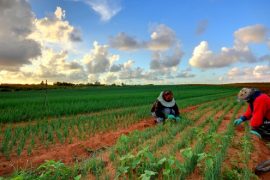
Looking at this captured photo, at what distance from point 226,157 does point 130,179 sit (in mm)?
2031

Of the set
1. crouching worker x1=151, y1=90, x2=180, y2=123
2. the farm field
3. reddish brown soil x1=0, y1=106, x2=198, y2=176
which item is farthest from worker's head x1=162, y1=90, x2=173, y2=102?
reddish brown soil x1=0, y1=106, x2=198, y2=176

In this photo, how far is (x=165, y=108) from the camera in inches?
389

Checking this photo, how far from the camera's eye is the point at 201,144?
5.68 m

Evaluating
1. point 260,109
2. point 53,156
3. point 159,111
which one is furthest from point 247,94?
point 53,156

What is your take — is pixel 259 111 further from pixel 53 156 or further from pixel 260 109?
pixel 53 156

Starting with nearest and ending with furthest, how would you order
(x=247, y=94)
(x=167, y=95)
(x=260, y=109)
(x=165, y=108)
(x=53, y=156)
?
(x=53, y=156)
(x=260, y=109)
(x=247, y=94)
(x=167, y=95)
(x=165, y=108)

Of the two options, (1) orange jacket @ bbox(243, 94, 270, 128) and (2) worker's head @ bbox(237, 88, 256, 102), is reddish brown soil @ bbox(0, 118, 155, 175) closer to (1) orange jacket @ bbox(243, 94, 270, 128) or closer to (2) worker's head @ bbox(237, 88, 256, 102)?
(2) worker's head @ bbox(237, 88, 256, 102)

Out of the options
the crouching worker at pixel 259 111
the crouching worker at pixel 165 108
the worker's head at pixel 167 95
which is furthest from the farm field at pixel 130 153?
the worker's head at pixel 167 95

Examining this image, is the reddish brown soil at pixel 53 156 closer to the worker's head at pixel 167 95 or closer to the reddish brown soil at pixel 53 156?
the reddish brown soil at pixel 53 156

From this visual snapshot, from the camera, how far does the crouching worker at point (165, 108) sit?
9634mm

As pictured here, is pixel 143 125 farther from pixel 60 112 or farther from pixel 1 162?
pixel 60 112

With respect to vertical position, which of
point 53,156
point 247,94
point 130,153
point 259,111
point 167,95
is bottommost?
point 53,156

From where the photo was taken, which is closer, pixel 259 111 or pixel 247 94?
pixel 259 111

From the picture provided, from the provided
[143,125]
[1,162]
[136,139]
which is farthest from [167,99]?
[1,162]
